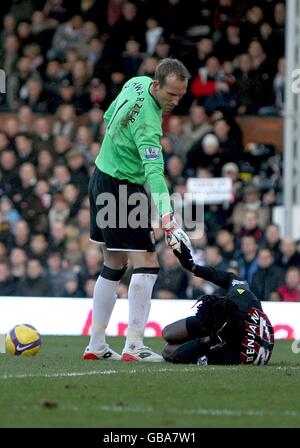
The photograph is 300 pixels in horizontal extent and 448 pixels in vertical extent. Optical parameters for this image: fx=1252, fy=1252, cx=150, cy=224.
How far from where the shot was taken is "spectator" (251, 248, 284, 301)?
16.3 meters

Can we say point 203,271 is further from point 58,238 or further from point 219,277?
point 58,238

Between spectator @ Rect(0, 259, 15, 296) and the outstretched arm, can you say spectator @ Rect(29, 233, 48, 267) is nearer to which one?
spectator @ Rect(0, 259, 15, 296)

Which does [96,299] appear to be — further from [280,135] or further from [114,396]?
[280,135]

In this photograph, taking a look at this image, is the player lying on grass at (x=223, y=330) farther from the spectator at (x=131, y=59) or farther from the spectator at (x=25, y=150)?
the spectator at (x=131, y=59)

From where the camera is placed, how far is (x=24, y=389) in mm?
8258

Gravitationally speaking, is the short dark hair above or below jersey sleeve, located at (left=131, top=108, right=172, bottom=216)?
above

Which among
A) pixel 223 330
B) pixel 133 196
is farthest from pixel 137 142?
pixel 223 330

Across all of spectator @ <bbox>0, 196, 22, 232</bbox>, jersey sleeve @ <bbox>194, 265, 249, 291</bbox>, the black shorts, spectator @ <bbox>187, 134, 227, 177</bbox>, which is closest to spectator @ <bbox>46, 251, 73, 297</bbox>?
spectator @ <bbox>0, 196, 22, 232</bbox>

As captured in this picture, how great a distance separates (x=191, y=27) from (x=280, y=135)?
2.77m

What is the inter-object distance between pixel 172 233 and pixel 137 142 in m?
0.78

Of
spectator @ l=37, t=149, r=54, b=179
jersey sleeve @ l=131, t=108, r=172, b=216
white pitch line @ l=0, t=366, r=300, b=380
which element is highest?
jersey sleeve @ l=131, t=108, r=172, b=216

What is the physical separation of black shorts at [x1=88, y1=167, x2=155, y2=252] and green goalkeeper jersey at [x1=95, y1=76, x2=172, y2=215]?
0.08m
